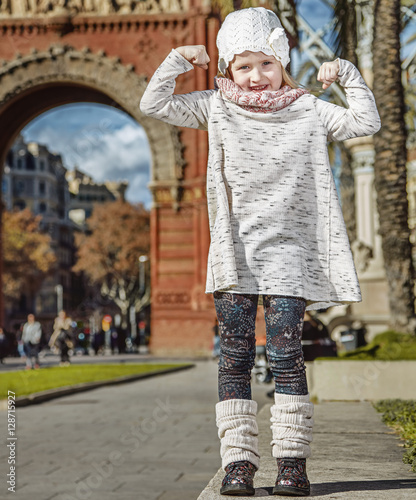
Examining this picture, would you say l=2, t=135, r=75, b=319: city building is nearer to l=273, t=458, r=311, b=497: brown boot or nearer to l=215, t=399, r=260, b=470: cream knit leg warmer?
l=215, t=399, r=260, b=470: cream knit leg warmer

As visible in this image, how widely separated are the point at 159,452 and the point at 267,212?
512cm

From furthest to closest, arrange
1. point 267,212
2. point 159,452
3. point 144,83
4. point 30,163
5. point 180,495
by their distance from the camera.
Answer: point 30,163, point 144,83, point 159,452, point 180,495, point 267,212

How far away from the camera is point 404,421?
5.80 m

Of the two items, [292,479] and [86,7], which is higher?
[86,7]

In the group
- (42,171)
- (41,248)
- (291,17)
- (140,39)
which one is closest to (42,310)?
(42,171)

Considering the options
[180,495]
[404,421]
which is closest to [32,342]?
[180,495]

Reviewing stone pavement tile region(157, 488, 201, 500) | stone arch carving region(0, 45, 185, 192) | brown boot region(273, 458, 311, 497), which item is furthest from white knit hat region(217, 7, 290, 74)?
stone arch carving region(0, 45, 185, 192)

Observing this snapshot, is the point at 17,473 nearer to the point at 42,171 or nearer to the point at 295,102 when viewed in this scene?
the point at 295,102

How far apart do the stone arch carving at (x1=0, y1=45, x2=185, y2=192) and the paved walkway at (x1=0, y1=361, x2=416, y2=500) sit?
18.3 meters

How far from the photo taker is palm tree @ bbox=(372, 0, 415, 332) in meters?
11.6

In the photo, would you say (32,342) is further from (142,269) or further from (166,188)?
(142,269)

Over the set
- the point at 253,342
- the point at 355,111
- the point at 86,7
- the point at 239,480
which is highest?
the point at 86,7

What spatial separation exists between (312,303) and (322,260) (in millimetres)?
233

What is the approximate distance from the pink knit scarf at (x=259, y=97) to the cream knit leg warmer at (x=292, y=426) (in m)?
1.16
